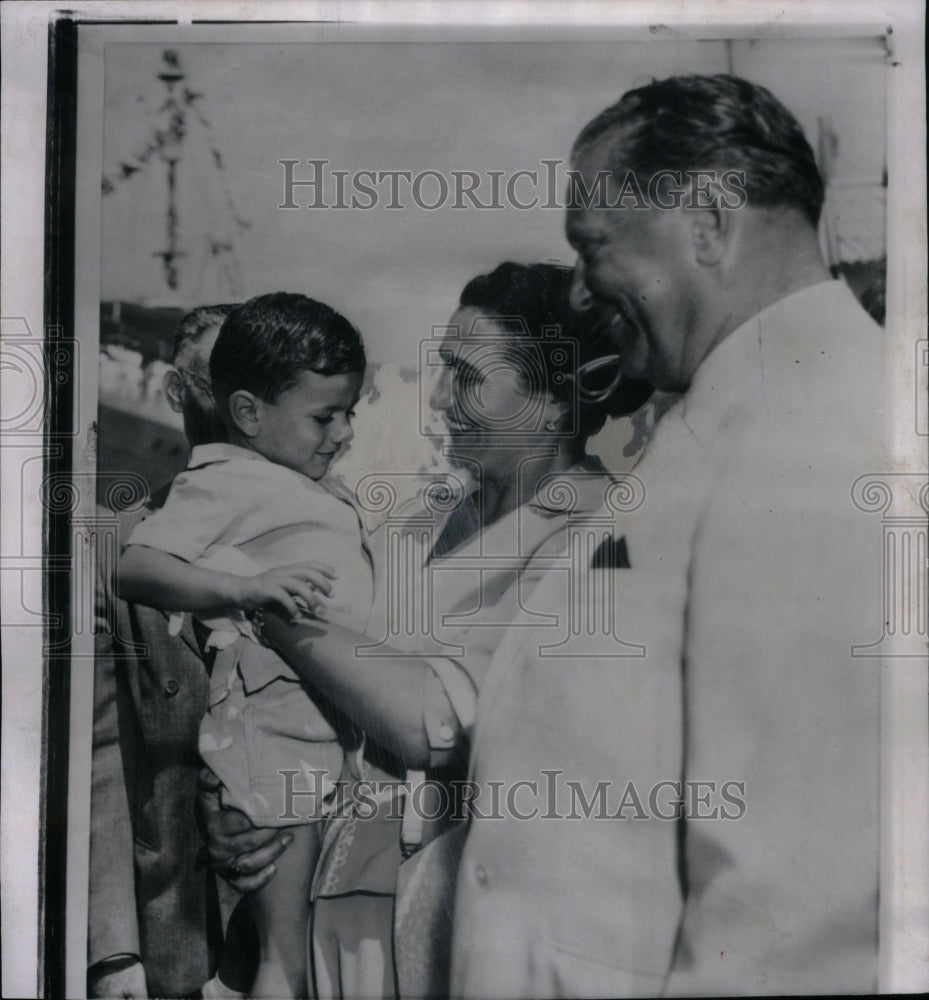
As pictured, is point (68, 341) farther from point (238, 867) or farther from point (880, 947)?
point (880, 947)

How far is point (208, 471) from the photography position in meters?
1.98

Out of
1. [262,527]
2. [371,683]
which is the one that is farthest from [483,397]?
[371,683]

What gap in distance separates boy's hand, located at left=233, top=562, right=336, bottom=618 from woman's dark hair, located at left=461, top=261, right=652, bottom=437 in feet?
2.01

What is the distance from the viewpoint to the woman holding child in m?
1.93

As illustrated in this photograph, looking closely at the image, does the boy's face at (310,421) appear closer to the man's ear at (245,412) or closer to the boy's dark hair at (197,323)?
the man's ear at (245,412)

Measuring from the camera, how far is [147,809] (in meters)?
1.95

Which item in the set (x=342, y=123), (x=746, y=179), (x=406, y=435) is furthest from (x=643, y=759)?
(x=342, y=123)

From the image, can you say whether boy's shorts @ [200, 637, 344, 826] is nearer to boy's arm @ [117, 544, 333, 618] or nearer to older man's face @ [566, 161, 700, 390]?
boy's arm @ [117, 544, 333, 618]

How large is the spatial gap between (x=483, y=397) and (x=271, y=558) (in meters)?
0.56

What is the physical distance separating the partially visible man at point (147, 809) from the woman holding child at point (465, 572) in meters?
0.11

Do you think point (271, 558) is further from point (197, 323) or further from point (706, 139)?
point (706, 139)

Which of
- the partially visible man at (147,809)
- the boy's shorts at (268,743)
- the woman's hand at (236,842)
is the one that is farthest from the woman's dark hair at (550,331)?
the woman's hand at (236,842)

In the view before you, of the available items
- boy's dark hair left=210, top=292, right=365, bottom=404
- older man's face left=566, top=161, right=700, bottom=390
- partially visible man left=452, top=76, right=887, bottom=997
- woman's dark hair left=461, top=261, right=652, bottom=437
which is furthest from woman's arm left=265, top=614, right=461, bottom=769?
older man's face left=566, top=161, right=700, bottom=390

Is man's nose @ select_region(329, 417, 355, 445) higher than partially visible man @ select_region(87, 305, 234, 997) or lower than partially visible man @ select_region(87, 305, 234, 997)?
higher
